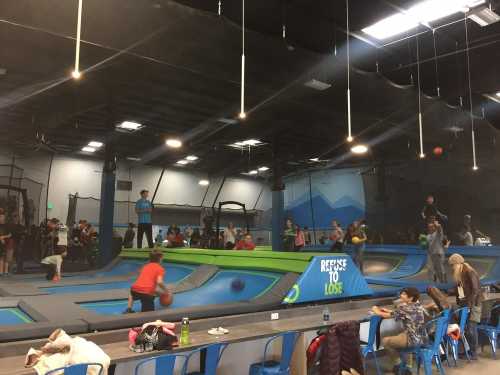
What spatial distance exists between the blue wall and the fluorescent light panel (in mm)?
8246

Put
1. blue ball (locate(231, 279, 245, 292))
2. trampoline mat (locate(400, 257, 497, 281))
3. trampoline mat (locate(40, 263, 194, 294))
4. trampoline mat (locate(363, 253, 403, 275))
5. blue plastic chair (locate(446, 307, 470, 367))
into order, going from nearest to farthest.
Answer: blue plastic chair (locate(446, 307, 470, 367)) < blue ball (locate(231, 279, 245, 292)) < trampoline mat (locate(40, 263, 194, 294)) < trampoline mat (locate(400, 257, 497, 281)) < trampoline mat (locate(363, 253, 403, 275))

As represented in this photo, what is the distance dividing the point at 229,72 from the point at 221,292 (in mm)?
3464

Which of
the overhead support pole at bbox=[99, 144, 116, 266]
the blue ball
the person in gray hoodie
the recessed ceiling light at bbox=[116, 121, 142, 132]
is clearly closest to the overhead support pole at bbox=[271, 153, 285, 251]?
the recessed ceiling light at bbox=[116, 121, 142, 132]

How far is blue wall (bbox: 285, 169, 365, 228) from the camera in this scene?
48.9 ft

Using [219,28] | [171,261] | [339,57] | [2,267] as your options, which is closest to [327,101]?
[339,57]

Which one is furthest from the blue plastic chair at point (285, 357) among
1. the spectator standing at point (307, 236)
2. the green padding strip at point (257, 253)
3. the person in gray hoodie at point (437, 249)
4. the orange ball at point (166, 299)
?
the spectator standing at point (307, 236)

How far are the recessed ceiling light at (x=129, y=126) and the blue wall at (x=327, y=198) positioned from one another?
6710 millimetres

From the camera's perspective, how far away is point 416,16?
588 cm

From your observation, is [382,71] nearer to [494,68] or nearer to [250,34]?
[494,68]

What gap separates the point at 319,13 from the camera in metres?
6.46

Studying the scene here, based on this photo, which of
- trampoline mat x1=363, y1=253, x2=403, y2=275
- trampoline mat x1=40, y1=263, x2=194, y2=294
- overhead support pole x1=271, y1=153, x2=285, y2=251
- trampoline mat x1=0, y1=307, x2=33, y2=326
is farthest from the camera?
overhead support pole x1=271, y1=153, x2=285, y2=251

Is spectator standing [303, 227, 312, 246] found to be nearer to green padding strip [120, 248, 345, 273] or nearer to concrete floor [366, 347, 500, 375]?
green padding strip [120, 248, 345, 273]

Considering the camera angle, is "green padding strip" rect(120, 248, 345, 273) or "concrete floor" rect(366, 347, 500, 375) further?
"green padding strip" rect(120, 248, 345, 273)

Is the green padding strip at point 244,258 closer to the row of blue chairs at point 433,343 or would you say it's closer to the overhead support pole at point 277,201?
the row of blue chairs at point 433,343
